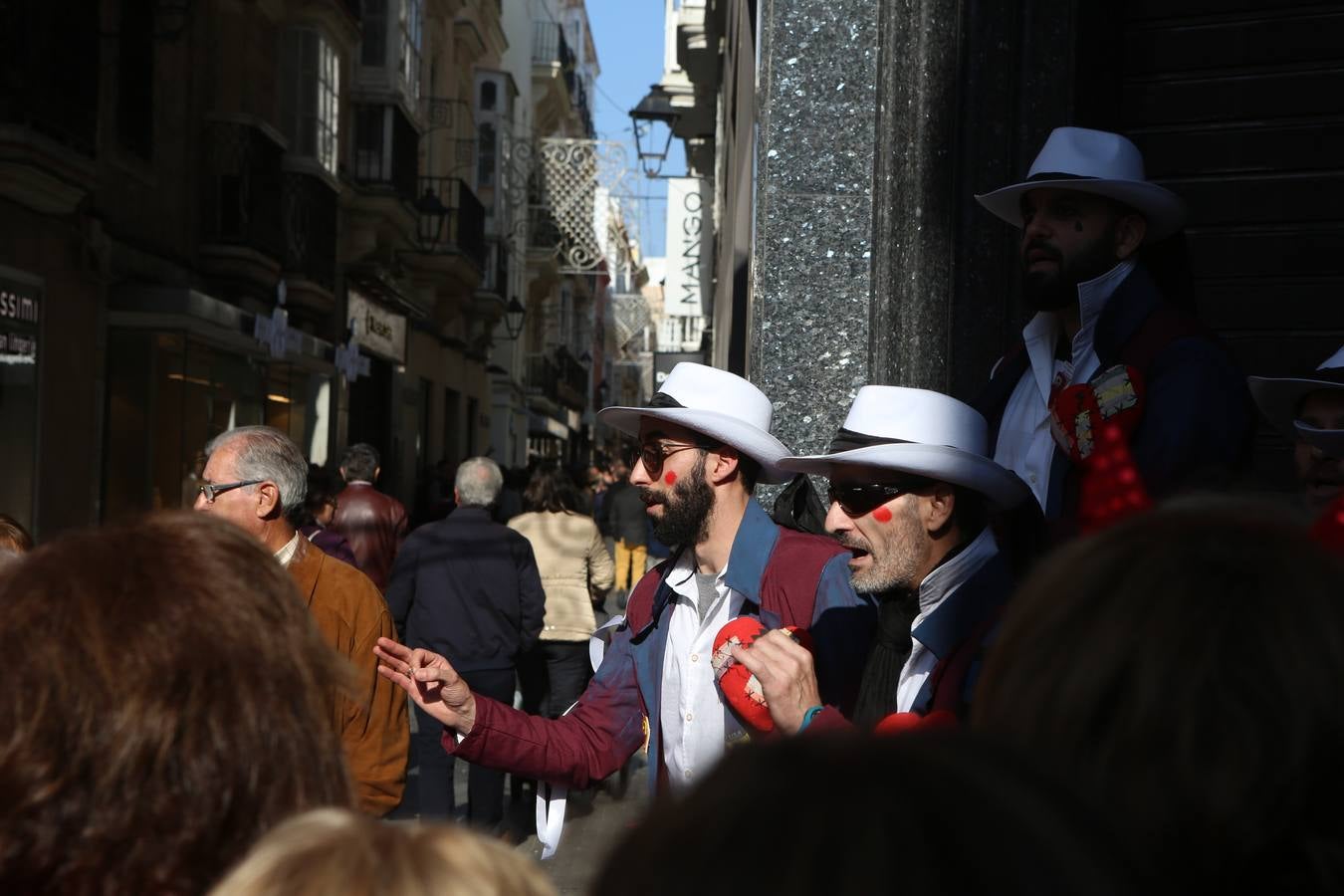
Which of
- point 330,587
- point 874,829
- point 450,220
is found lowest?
point 330,587

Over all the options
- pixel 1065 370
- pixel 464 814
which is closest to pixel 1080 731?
pixel 1065 370

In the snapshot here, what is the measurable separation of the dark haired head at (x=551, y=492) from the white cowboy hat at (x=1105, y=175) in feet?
21.0

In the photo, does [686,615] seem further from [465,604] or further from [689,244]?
[689,244]

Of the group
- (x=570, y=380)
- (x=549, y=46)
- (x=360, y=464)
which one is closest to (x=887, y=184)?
(x=360, y=464)

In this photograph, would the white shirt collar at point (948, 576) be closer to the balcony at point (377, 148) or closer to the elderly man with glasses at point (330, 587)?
the elderly man with glasses at point (330, 587)

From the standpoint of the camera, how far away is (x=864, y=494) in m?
3.42

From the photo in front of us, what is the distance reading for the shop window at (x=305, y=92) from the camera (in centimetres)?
2098

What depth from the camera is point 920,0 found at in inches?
211

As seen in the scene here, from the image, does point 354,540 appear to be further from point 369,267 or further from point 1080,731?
point 369,267

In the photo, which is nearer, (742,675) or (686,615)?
(742,675)

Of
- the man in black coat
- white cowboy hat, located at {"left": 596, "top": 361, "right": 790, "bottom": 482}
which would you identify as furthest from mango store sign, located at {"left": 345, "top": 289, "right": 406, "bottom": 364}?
white cowboy hat, located at {"left": 596, "top": 361, "right": 790, "bottom": 482}

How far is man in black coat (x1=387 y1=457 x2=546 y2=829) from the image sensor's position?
8.52 metres

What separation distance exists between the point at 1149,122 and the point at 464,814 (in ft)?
18.8

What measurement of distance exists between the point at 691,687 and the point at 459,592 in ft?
16.0
